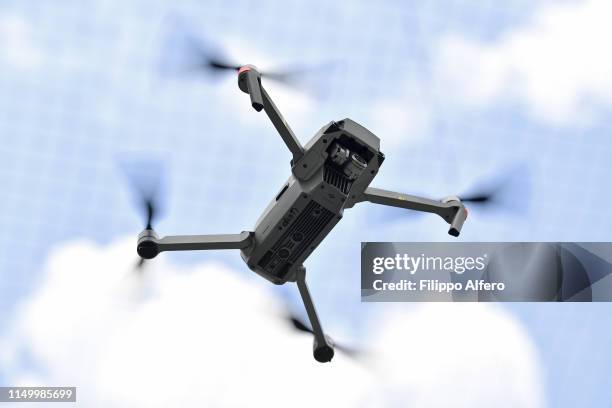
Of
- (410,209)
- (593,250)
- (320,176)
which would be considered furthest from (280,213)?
(593,250)

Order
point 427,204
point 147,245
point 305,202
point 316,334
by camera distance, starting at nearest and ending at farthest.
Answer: point 305,202 < point 147,245 < point 427,204 < point 316,334

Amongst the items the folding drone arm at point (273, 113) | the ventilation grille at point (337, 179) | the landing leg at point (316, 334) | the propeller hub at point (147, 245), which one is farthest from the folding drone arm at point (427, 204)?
the propeller hub at point (147, 245)

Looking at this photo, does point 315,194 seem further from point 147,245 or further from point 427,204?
point 147,245

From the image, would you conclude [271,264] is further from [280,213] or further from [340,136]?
[340,136]

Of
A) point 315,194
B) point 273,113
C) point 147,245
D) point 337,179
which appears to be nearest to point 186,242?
point 147,245

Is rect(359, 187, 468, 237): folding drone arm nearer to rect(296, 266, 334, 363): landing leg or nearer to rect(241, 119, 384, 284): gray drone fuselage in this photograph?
rect(241, 119, 384, 284): gray drone fuselage

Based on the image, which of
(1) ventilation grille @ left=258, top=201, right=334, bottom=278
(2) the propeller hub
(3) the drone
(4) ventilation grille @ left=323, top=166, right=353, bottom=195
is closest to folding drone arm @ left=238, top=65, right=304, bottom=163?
(3) the drone
